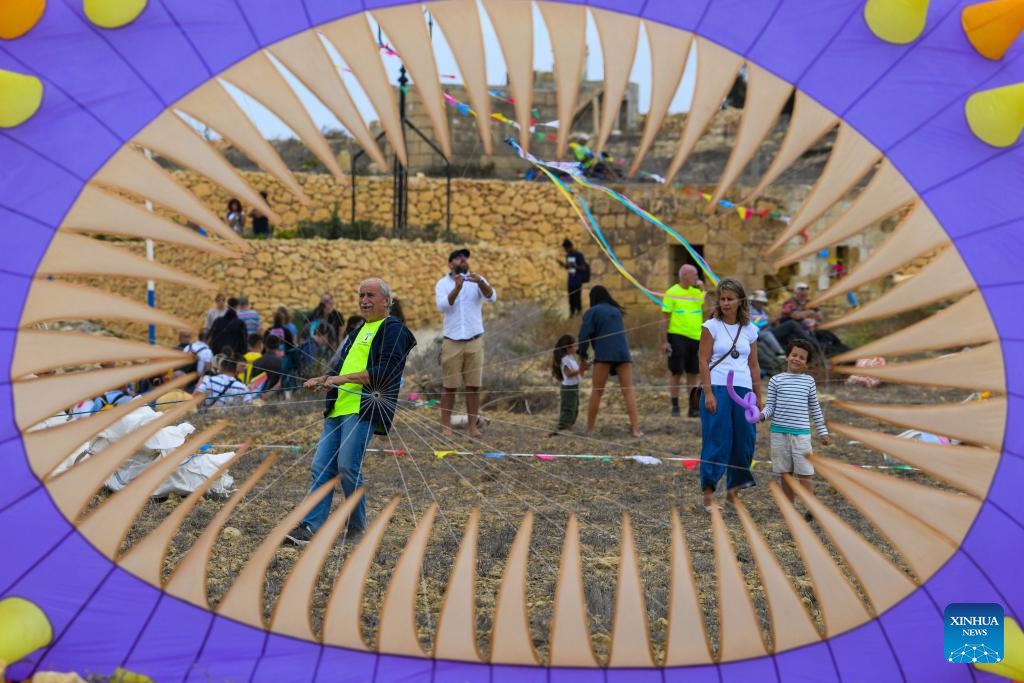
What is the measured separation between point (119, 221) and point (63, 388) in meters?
0.59

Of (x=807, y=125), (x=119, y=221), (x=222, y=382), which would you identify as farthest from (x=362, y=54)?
(x=222, y=382)

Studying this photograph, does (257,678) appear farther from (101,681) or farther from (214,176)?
(214,176)

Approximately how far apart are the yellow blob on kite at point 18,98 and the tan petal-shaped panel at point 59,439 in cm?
99

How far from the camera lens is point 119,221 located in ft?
13.0

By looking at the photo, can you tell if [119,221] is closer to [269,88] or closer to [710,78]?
[269,88]

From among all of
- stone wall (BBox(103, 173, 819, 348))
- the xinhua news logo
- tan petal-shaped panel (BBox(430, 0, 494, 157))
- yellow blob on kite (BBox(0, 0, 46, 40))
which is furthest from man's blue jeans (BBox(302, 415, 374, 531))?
stone wall (BBox(103, 173, 819, 348))

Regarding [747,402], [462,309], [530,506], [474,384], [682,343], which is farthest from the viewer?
[682,343]

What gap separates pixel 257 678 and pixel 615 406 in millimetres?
7313

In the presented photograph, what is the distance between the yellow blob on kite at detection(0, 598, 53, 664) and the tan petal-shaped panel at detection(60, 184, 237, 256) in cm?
124

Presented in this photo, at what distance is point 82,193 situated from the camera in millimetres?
3951

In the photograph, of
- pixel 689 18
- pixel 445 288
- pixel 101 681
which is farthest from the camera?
pixel 445 288

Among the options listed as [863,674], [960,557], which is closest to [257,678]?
[863,674]

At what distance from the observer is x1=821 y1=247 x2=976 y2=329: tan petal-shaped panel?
392 centimetres

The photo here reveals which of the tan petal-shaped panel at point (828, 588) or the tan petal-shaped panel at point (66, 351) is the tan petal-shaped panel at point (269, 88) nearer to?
the tan petal-shaped panel at point (66, 351)
